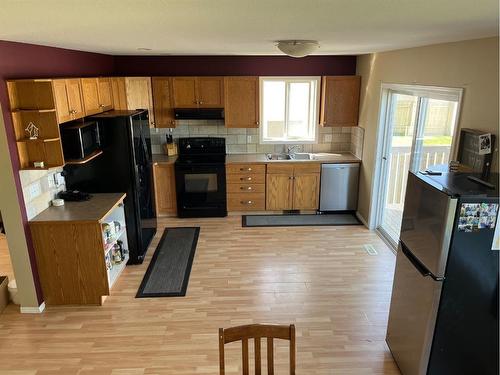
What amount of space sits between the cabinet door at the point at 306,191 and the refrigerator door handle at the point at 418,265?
2.86m

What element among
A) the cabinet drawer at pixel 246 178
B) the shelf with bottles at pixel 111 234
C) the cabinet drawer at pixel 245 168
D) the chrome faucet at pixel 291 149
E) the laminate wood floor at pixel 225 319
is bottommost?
the laminate wood floor at pixel 225 319

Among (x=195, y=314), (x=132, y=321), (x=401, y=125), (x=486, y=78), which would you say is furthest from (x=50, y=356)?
(x=401, y=125)

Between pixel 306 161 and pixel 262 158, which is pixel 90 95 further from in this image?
pixel 306 161

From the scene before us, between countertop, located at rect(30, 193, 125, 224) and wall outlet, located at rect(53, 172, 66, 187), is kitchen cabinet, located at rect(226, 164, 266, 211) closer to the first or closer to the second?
countertop, located at rect(30, 193, 125, 224)

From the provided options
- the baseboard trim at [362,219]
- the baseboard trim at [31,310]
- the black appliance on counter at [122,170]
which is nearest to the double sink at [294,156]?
the baseboard trim at [362,219]

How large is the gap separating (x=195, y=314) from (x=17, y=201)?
181 centimetres

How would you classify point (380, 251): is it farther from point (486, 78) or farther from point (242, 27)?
point (242, 27)

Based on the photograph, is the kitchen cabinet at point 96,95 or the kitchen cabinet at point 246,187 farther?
the kitchen cabinet at point 246,187

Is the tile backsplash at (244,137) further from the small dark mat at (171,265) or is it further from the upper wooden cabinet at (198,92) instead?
the small dark mat at (171,265)

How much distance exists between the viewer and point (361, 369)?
2.67 metres

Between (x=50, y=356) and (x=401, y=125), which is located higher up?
(x=401, y=125)

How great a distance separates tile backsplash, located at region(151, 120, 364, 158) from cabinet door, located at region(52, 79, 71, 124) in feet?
8.14

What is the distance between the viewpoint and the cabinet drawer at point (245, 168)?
17.6 feet

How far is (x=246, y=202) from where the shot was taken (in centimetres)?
Result: 553
